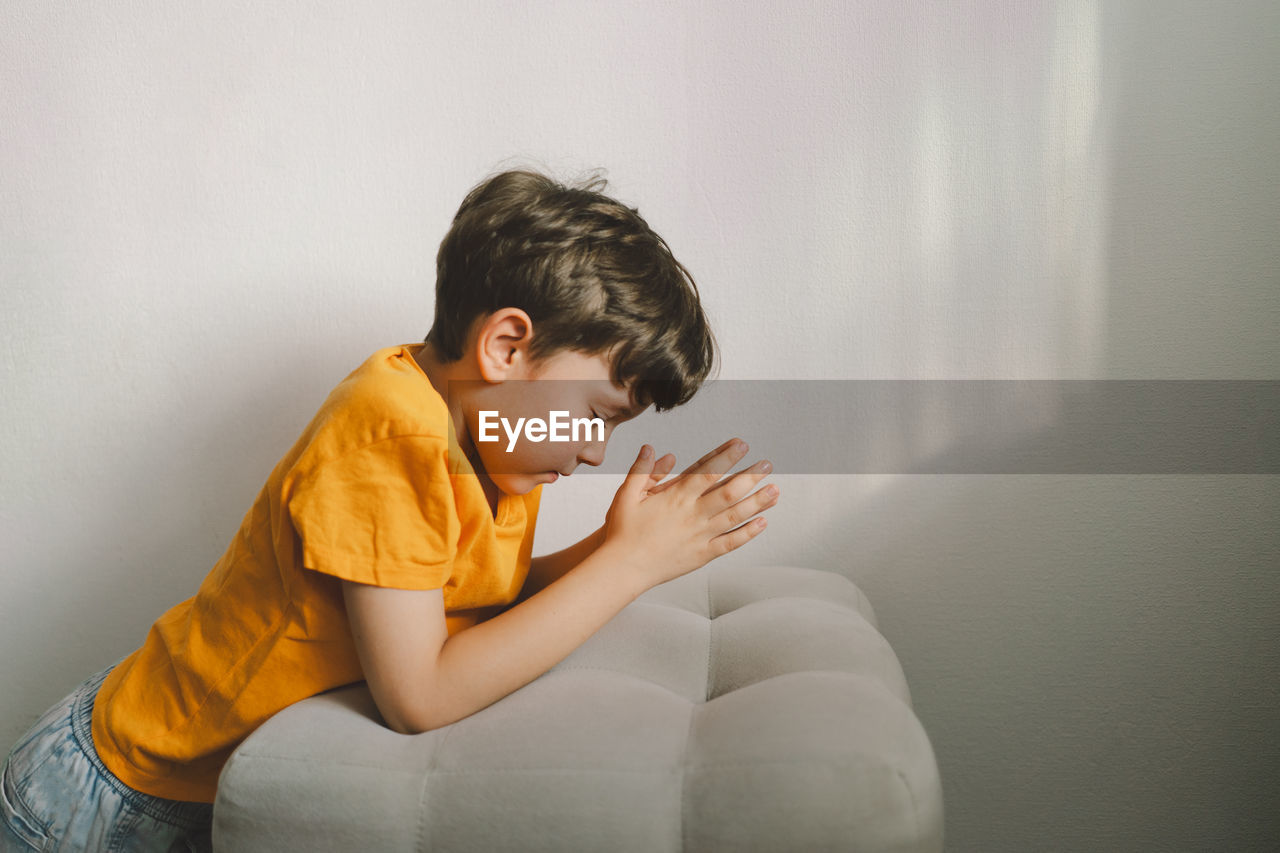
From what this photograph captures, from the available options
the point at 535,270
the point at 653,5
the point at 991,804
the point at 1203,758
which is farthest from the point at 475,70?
the point at 1203,758

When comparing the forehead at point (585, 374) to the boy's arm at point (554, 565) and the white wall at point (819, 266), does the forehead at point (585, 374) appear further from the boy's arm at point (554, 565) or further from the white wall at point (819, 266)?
the white wall at point (819, 266)

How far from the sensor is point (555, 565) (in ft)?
2.95

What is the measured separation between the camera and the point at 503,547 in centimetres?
80

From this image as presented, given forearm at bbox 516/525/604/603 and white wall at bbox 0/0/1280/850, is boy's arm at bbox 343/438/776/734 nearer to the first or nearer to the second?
forearm at bbox 516/525/604/603

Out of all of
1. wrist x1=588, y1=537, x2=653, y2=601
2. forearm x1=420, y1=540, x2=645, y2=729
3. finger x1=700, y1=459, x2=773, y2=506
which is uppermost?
finger x1=700, y1=459, x2=773, y2=506

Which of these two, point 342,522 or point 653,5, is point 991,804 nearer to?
point 342,522

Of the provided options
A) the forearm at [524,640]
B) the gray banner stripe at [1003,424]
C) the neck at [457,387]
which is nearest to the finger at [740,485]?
the forearm at [524,640]

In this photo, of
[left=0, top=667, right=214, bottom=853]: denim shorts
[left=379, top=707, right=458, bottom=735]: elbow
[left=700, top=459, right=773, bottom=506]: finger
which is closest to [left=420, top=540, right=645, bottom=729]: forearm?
[left=379, top=707, right=458, bottom=735]: elbow

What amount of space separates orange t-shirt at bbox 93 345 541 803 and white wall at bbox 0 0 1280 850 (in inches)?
15.3

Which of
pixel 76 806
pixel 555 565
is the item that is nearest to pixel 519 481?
pixel 555 565

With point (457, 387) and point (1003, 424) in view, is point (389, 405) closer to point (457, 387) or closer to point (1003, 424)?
point (457, 387)

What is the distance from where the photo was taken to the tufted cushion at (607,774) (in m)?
0.50

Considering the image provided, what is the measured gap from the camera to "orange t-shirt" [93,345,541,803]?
614 mm

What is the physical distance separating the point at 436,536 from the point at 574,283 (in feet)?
0.75
